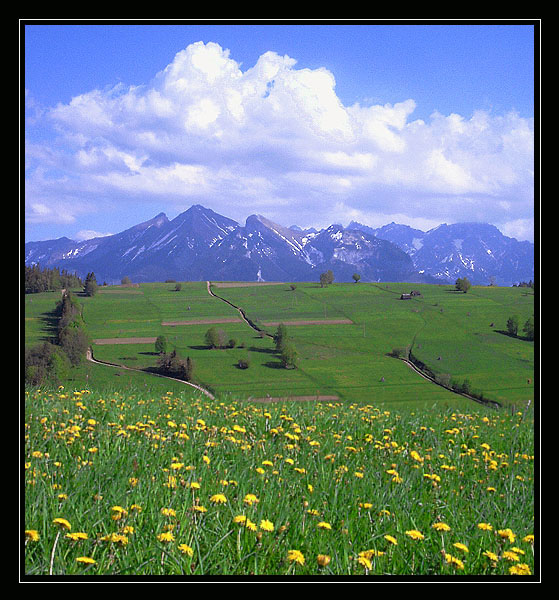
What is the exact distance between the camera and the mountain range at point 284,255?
56800 millimetres

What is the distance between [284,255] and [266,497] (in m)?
89.7

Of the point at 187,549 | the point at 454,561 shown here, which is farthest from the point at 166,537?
the point at 454,561

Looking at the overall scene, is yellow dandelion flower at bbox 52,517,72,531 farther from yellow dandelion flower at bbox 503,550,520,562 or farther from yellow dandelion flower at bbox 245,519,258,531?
yellow dandelion flower at bbox 503,550,520,562

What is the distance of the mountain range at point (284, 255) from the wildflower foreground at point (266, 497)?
126 feet

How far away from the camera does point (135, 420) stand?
21.0ft

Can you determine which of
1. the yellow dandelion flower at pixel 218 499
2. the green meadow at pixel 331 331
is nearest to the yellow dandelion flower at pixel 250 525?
the yellow dandelion flower at pixel 218 499

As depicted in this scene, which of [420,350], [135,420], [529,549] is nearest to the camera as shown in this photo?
[529,549]

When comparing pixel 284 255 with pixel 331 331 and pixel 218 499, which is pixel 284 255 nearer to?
pixel 331 331

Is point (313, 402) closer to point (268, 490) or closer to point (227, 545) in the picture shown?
point (268, 490)

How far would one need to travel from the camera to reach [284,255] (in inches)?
3666

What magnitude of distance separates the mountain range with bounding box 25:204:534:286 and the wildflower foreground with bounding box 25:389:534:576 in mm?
38495
